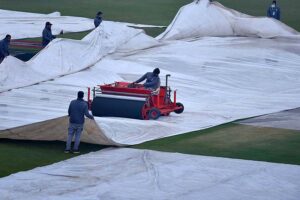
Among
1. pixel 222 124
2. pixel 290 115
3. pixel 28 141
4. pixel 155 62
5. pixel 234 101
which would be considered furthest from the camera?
pixel 155 62

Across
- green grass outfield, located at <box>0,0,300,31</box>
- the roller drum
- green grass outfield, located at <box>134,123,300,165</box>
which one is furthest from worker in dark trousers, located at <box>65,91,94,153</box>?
green grass outfield, located at <box>0,0,300,31</box>

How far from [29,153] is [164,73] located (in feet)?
35.9

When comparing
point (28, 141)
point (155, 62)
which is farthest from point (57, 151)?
point (155, 62)

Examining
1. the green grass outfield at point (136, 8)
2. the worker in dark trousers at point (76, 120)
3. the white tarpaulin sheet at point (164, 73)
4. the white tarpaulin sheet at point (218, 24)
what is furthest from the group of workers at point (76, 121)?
the green grass outfield at point (136, 8)

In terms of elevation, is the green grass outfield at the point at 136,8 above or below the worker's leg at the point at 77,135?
above

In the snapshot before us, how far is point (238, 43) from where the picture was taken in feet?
122

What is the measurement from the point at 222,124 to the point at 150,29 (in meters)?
19.4

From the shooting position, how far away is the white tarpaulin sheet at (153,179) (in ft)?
58.6

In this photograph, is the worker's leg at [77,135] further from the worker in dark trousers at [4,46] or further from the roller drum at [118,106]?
the worker in dark trousers at [4,46]

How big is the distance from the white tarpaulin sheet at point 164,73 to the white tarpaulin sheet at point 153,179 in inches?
68.0

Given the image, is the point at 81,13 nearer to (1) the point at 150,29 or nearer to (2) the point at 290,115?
(1) the point at 150,29

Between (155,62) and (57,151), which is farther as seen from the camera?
(155,62)

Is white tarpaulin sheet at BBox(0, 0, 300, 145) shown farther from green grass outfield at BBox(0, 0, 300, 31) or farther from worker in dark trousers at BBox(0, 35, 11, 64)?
green grass outfield at BBox(0, 0, 300, 31)

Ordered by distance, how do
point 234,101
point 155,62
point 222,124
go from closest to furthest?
point 222,124, point 234,101, point 155,62
